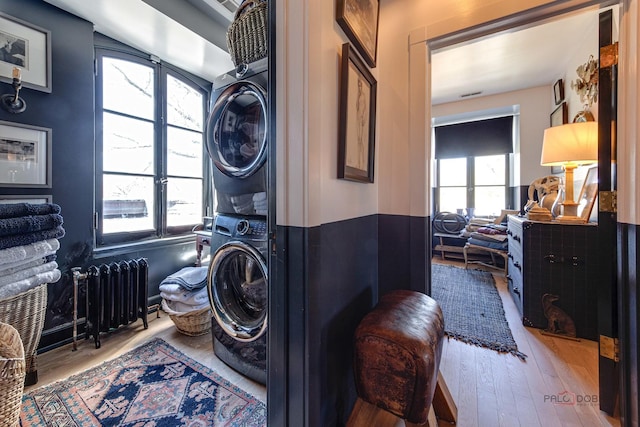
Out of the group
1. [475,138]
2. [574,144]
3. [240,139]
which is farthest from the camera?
[475,138]

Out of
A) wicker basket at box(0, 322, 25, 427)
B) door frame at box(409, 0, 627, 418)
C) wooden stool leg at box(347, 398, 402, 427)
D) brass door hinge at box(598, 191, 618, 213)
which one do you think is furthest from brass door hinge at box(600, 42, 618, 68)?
wicker basket at box(0, 322, 25, 427)

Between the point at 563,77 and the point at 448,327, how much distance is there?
12.0 feet

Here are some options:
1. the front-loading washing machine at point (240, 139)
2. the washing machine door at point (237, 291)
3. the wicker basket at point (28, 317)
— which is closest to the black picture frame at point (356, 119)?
the front-loading washing machine at point (240, 139)

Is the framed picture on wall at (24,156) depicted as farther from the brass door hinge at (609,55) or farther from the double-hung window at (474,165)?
the double-hung window at (474,165)

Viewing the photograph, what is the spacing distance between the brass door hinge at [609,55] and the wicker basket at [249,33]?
1.69 metres

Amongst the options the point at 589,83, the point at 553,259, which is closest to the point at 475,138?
the point at 589,83

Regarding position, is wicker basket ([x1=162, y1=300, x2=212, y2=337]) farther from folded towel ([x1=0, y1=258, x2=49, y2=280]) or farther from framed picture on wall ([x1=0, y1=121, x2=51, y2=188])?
framed picture on wall ([x1=0, y1=121, x2=51, y2=188])

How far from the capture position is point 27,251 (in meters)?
1.48

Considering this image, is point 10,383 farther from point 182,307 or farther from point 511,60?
point 511,60

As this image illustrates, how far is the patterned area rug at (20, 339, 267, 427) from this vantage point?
1269 millimetres

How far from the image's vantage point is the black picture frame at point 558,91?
10.9ft

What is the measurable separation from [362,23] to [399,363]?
1512 millimetres

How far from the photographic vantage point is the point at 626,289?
113 cm

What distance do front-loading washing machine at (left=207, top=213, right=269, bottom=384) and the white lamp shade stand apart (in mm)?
2278
